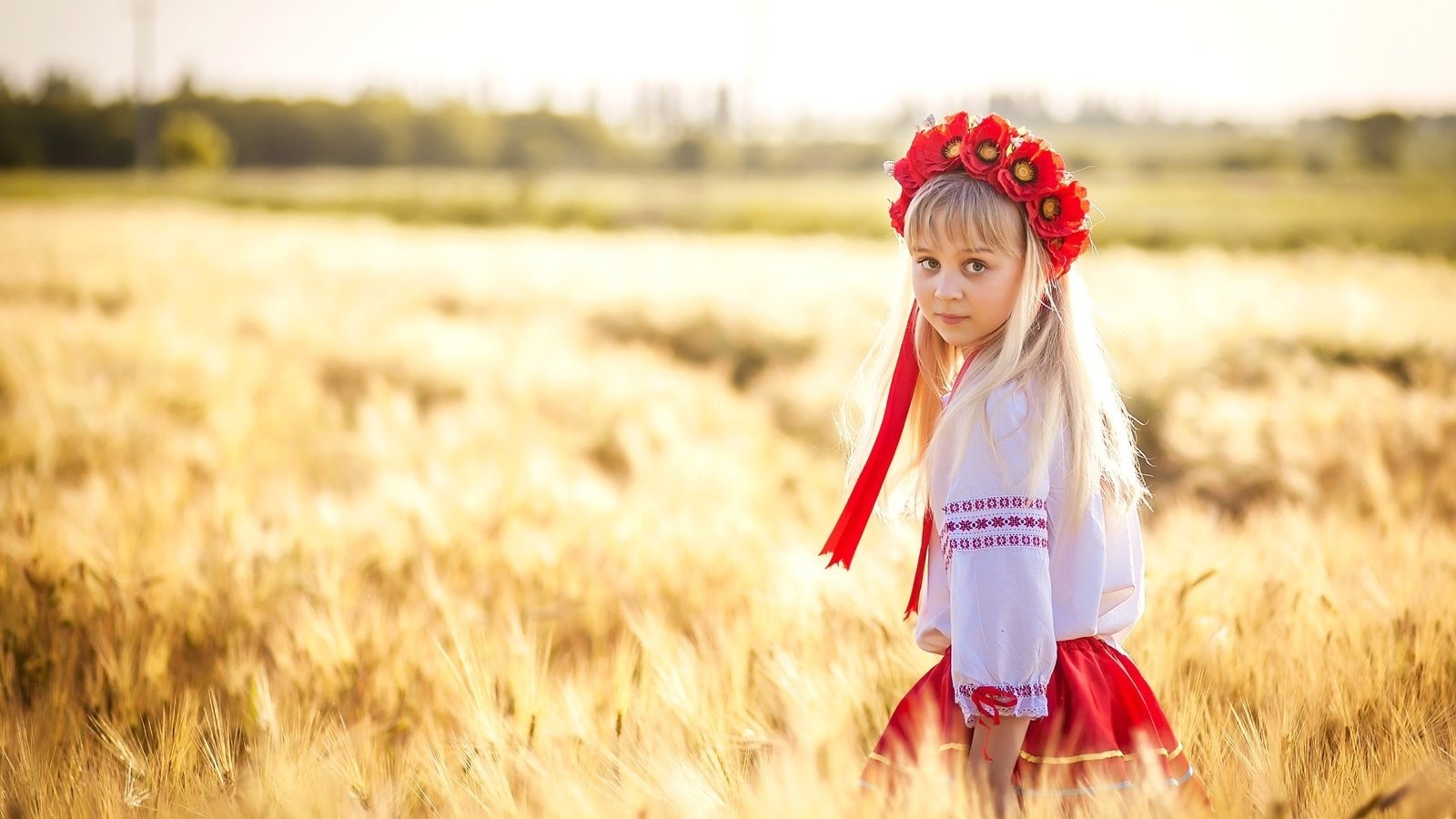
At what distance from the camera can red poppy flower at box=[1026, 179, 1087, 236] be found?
170 centimetres

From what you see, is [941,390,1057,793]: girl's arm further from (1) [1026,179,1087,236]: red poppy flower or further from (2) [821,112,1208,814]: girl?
(1) [1026,179,1087,236]: red poppy flower

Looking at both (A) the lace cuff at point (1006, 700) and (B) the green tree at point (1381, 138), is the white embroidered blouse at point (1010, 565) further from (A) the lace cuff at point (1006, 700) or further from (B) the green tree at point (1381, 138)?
(B) the green tree at point (1381, 138)

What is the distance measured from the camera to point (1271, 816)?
4.29 feet

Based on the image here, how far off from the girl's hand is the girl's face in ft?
2.16

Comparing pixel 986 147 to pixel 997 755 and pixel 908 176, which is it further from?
pixel 997 755

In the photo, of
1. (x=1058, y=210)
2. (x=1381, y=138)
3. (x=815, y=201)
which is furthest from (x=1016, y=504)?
(x=1381, y=138)

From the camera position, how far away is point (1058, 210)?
171 cm

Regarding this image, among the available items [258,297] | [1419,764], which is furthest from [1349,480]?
[258,297]

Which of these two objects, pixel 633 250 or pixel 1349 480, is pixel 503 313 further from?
pixel 1349 480

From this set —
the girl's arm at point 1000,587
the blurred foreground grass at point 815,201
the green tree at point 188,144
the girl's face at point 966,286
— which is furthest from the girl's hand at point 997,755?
the green tree at point 188,144

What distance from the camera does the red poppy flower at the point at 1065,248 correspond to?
1.72m

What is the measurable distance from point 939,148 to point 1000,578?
774 millimetres

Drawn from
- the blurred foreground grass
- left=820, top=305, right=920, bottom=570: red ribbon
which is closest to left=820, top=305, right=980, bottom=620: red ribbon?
left=820, top=305, right=920, bottom=570: red ribbon

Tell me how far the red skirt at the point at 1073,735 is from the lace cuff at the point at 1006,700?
0.25 feet
